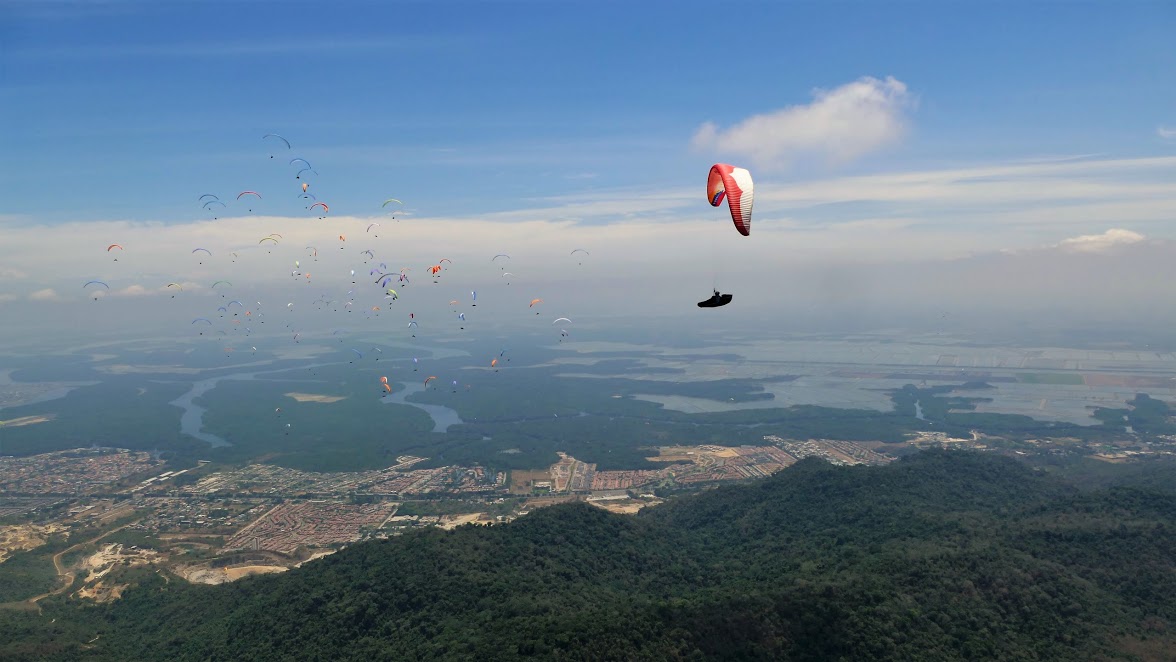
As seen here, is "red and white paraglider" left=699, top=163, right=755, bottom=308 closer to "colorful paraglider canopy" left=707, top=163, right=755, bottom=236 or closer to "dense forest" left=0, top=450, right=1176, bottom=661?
"colorful paraglider canopy" left=707, top=163, right=755, bottom=236

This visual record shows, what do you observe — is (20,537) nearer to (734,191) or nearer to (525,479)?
(525,479)

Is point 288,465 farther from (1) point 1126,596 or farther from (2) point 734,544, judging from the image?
(1) point 1126,596

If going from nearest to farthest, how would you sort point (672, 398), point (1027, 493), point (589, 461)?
point (1027, 493) < point (589, 461) < point (672, 398)

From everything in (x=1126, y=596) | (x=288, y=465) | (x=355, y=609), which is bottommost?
(x=288, y=465)

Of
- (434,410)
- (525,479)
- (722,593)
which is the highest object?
(722,593)

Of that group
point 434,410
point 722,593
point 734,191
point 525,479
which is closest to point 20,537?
point 525,479

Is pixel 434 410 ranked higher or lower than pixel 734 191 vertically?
lower

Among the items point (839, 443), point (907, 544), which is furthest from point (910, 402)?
point (907, 544)
